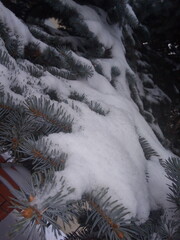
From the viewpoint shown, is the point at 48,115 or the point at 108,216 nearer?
the point at 108,216

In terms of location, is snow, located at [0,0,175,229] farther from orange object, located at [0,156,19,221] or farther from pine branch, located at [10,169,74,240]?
orange object, located at [0,156,19,221]

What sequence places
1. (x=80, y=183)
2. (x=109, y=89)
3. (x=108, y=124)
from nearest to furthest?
(x=80, y=183) → (x=108, y=124) → (x=109, y=89)

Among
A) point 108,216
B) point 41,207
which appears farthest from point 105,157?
point 41,207

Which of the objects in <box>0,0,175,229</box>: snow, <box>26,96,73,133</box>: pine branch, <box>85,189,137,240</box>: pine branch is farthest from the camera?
<box>26,96,73,133</box>: pine branch

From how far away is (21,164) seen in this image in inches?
35.9

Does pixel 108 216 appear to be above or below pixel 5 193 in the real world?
above

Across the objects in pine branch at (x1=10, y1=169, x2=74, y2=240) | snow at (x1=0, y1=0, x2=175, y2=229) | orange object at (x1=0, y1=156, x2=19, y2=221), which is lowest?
orange object at (x1=0, y1=156, x2=19, y2=221)

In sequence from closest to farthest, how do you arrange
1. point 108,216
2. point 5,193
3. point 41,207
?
point 41,207
point 108,216
point 5,193

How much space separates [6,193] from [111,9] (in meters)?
2.03

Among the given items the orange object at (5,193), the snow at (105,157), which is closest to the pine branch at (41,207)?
the snow at (105,157)

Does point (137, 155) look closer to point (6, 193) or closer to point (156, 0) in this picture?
point (6, 193)

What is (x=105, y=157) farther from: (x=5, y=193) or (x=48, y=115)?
(x=5, y=193)

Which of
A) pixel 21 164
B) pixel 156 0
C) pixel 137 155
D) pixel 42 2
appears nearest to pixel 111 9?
pixel 42 2

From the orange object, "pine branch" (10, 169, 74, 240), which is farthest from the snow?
the orange object
